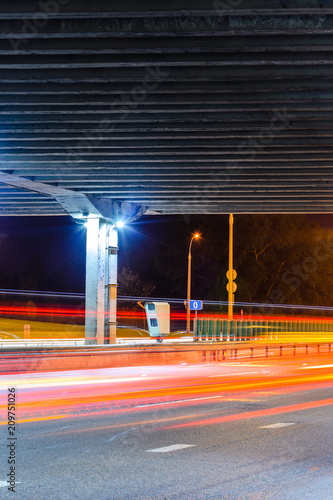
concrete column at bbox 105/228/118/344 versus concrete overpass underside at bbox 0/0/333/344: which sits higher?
concrete overpass underside at bbox 0/0/333/344

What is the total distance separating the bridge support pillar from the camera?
106ft

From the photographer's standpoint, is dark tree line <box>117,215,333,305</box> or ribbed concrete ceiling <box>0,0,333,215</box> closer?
ribbed concrete ceiling <box>0,0,333,215</box>

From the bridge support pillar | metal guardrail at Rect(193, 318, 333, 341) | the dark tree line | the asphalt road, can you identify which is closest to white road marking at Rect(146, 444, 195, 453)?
the asphalt road

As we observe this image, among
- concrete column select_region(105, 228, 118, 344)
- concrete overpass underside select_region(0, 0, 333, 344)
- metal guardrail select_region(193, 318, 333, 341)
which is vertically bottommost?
metal guardrail select_region(193, 318, 333, 341)

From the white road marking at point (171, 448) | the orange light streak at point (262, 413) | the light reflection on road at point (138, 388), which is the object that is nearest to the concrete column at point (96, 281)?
the light reflection on road at point (138, 388)

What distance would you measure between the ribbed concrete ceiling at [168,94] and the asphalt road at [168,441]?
6.40 meters

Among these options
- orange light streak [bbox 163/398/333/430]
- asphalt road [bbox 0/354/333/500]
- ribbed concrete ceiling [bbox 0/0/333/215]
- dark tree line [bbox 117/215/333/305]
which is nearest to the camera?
asphalt road [bbox 0/354/333/500]

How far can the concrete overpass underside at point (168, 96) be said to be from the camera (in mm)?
13055

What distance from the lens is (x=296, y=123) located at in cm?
1933

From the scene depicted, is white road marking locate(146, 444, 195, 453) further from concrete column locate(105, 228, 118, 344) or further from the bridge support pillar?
concrete column locate(105, 228, 118, 344)

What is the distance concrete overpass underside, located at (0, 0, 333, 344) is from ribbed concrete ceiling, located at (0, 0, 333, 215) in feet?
0.09

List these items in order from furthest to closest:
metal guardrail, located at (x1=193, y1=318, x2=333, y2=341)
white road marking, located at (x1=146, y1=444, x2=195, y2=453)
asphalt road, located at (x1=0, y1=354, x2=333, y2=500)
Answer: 1. metal guardrail, located at (x1=193, y1=318, x2=333, y2=341)
2. white road marking, located at (x1=146, y1=444, x2=195, y2=453)
3. asphalt road, located at (x1=0, y1=354, x2=333, y2=500)

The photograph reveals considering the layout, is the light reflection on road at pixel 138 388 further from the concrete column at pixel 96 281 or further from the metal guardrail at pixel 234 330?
the metal guardrail at pixel 234 330

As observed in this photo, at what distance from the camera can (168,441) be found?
10398 mm
